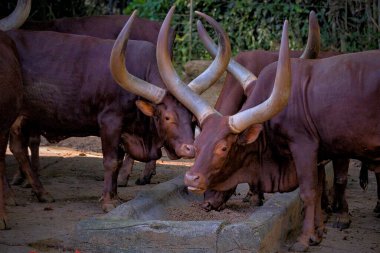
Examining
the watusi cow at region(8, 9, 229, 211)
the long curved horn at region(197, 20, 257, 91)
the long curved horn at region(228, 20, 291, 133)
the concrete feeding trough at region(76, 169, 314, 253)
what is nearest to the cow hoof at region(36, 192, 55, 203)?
the watusi cow at region(8, 9, 229, 211)

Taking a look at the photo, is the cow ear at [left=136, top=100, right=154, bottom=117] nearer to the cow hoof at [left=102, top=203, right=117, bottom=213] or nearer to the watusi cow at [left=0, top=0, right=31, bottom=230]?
the cow hoof at [left=102, top=203, right=117, bottom=213]

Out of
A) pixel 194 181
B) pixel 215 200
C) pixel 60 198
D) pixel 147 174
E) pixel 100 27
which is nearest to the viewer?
pixel 194 181

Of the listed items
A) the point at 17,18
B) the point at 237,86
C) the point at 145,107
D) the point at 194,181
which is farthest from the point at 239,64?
the point at 17,18

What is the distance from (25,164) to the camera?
27.1 feet

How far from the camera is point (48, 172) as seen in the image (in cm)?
984

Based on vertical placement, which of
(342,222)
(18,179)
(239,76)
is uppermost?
(239,76)

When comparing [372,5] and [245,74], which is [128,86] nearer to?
[245,74]

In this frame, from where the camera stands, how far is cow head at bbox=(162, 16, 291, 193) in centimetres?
632

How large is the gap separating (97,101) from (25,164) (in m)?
0.99

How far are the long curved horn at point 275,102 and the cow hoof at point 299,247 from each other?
0.92 metres

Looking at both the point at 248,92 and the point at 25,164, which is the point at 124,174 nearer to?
the point at 25,164

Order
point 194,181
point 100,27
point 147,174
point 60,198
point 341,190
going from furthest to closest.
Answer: point 100,27
point 147,174
point 60,198
point 341,190
point 194,181

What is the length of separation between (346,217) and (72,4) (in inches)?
286

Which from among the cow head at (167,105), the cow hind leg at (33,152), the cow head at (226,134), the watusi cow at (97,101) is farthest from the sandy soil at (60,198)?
the cow head at (226,134)
